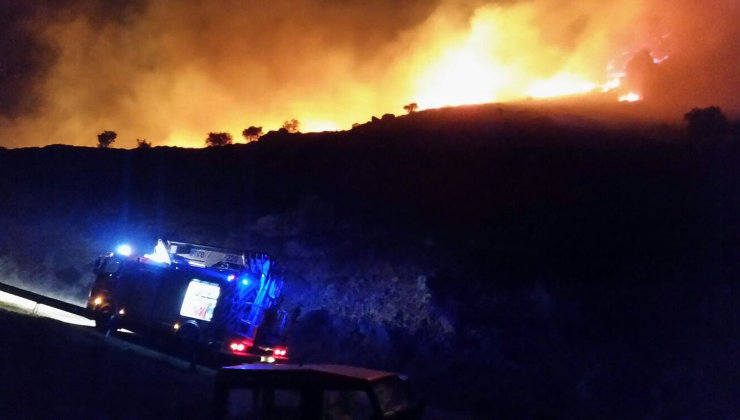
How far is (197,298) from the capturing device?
18312 mm

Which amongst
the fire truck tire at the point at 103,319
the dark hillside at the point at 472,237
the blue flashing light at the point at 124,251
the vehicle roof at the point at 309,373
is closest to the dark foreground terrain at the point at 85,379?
the fire truck tire at the point at 103,319

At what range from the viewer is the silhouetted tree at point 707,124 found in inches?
1551

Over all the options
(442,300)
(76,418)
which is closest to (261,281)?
(442,300)

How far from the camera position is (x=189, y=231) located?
33.0 m

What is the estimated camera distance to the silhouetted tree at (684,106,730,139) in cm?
3941

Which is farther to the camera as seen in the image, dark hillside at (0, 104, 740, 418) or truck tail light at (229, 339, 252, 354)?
dark hillside at (0, 104, 740, 418)

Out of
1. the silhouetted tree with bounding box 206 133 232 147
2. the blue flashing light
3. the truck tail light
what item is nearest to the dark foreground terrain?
the truck tail light

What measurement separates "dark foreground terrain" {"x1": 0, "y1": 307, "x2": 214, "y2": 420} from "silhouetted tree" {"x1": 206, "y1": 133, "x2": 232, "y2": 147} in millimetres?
46433

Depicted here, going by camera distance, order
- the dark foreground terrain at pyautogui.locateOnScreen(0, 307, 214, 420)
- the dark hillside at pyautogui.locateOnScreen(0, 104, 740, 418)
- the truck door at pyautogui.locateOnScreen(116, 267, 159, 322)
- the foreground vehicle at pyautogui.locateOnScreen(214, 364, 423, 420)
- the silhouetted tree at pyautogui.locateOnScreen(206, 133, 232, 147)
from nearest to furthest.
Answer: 1. the foreground vehicle at pyautogui.locateOnScreen(214, 364, 423, 420)
2. the dark foreground terrain at pyautogui.locateOnScreen(0, 307, 214, 420)
3. the dark hillside at pyautogui.locateOnScreen(0, 104, 740, 418)
4. the truck door at pyautogui.locateOnScreen(116, 267, 159, 322)
5. the silhouetted tree at pyautogui.locateOnScreen(206, 133, 232, 147)

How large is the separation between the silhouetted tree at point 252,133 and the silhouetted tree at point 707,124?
131ft

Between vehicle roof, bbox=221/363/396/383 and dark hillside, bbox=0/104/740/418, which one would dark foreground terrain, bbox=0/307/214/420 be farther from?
dark hillside, bbox=0/104/740/418

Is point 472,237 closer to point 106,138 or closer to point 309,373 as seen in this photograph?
point 309,373

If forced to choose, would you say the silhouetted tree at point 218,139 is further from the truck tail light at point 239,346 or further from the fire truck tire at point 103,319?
the truck tail light at point 239,346

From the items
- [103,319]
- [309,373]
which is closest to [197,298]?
[103,319]
